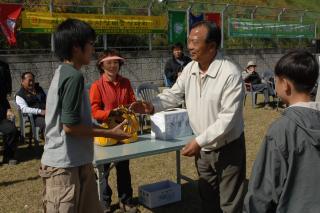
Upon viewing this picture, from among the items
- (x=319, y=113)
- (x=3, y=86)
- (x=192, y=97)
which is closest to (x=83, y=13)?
(x=3, y=86)

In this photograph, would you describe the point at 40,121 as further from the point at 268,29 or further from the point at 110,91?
the point at 268,29

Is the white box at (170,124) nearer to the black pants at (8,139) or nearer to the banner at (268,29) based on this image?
the black pants at (8,139)

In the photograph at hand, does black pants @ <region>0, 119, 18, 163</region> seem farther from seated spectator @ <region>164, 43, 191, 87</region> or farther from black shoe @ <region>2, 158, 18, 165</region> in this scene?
seated spectator @ <region>164, 43, 191, 87</region>

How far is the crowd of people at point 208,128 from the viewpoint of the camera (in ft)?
5.90

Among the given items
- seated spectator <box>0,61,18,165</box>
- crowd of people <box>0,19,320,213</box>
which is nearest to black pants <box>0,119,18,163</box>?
seated spectator <box>0,61,18,165</box>

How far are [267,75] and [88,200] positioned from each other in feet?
32.0

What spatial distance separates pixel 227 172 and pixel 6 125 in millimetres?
4168

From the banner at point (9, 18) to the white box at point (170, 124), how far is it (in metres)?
8.12

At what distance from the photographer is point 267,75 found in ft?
38.5

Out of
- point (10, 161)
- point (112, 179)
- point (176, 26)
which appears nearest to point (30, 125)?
point (10, 161)

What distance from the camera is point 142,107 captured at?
355 centimetres

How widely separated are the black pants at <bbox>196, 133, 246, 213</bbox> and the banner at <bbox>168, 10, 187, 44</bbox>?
10.9 metres

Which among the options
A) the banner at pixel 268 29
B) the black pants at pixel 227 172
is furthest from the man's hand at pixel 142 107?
the banner at pixel 268 29

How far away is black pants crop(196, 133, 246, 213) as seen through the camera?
297cm
